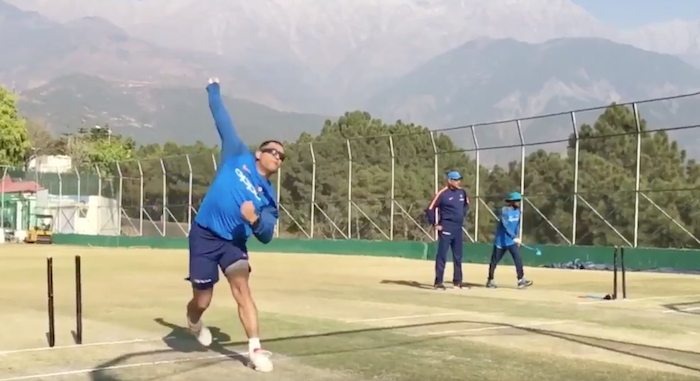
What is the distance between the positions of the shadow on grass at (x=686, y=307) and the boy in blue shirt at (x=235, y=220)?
6.46 m

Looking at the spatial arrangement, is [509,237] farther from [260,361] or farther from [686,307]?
[260,361]

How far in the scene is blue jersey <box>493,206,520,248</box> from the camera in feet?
51.4

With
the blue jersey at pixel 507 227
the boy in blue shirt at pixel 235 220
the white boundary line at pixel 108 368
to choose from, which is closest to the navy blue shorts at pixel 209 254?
the boy in blue shirt at pixel 235 220

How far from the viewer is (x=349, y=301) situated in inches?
511

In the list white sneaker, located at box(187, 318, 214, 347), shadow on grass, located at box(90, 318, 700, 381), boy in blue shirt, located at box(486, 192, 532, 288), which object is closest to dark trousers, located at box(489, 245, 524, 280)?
boy in blue shirt, located at box(486, 192, 532, 288)

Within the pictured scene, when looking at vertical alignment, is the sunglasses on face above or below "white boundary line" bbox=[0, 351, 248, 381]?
above

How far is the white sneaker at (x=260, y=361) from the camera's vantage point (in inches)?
271

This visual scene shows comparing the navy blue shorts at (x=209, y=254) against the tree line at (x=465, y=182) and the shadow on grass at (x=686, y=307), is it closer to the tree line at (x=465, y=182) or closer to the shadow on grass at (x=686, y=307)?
the shadow on grass at (x=686, y=307)

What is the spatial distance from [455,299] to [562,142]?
14.9 meters

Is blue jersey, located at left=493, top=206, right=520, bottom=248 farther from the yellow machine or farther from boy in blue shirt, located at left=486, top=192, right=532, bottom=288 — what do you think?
the yellow machine

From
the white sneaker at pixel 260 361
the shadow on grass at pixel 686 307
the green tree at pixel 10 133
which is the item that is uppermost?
the green tree at pixel 10 133

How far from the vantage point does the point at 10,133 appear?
62250mm

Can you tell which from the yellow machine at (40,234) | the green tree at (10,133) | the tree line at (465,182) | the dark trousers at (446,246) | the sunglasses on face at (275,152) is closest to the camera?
the sunglasses on face at (275,152)

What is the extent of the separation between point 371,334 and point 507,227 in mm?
7114
